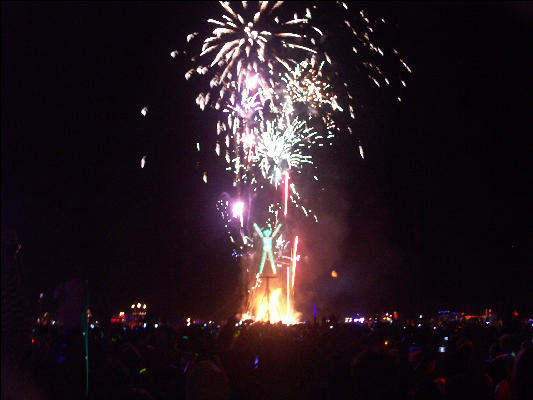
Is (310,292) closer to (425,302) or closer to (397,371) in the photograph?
(425,302)

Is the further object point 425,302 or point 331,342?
point 425,302

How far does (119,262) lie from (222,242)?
1833 cm

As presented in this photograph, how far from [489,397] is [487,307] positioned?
48698mm

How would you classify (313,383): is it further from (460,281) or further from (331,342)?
(460,281)

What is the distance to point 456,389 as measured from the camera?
4645 mm

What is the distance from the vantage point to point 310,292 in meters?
72.4

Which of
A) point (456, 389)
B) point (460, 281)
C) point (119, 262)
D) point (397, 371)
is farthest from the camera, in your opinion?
point (460, 281)

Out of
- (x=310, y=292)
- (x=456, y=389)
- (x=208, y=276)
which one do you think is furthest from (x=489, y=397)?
(x=310, y=292)

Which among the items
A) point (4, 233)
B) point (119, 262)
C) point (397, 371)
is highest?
point (119, 262)

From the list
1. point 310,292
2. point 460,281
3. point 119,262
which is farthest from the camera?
point 310,292

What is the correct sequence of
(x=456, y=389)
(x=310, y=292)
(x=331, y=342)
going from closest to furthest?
(x=456, y=389) → (x=331, y=342) → (x=310, y=292)

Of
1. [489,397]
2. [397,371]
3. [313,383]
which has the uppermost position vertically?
[397,371]

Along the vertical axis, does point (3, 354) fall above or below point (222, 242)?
below

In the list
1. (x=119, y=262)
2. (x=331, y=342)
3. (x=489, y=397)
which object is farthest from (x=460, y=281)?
(x=489, y=397)
